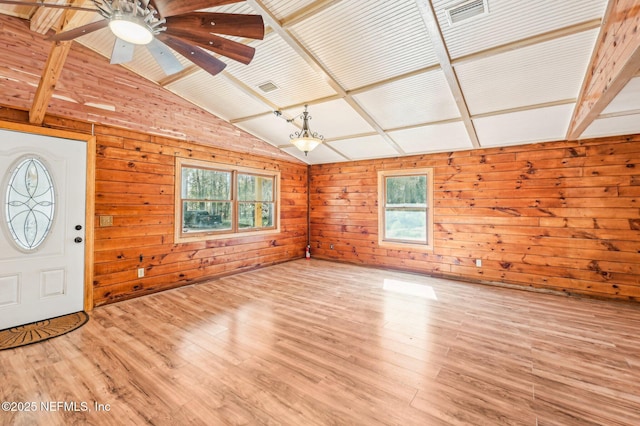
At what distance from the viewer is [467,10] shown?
2.28 m

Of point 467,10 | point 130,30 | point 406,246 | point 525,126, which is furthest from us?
point 406,246

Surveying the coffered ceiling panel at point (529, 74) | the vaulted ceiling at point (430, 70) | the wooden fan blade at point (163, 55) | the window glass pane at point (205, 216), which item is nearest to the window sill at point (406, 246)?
the vaulted ceiling at point (430, 70)

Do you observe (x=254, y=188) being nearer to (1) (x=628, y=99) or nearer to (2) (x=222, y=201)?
(2) (x=222, y=201)

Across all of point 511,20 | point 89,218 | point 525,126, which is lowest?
point 89,218

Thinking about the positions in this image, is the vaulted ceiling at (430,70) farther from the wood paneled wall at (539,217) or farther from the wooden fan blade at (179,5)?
the wooden fan blade at (179,5)

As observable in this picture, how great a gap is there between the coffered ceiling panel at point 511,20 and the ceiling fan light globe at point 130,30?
7.12 ft

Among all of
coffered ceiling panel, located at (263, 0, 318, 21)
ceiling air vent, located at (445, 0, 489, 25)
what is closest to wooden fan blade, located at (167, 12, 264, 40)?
coffered ceiling panel, located at (263, 0, 318, 21)

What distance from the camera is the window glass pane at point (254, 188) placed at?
18.2 feet

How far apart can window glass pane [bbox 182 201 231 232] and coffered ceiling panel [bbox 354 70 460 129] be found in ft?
10.2

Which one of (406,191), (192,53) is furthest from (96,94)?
(406,191)

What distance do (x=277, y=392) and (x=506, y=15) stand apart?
3505mm

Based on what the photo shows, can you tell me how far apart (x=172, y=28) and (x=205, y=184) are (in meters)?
3.38

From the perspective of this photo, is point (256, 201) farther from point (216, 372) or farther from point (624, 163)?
point (624, 163)

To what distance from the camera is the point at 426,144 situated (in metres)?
4.95
